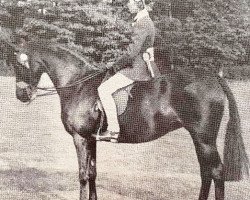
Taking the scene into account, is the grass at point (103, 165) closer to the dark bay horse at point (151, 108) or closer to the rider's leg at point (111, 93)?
the dark bay horse at point (151, 108)

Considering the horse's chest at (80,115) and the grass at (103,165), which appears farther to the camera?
the grass at (103,165)

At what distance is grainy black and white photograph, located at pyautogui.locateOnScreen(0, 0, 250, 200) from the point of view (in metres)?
3.84

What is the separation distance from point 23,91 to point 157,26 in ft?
5.10

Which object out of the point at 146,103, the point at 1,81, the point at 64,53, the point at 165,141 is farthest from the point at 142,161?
the point at 1,81

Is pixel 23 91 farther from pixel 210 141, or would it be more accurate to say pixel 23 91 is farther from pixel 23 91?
pixel 210 141

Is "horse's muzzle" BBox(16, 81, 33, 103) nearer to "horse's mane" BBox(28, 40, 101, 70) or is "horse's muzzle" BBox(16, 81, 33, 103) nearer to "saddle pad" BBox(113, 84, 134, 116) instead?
"horse's mane" BBox(28, 40, 101, 70)

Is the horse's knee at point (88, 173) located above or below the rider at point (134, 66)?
below

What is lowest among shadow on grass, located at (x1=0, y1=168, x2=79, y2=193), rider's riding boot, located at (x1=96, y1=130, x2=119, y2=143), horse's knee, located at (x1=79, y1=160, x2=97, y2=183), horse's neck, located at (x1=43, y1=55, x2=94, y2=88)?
shadow on grass, located at (x1=0, y1=168, x2=79, y2=193)

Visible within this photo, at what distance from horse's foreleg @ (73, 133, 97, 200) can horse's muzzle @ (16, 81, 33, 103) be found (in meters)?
0.58

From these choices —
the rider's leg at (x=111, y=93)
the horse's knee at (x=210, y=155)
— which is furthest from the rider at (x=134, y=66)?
the horse's knee at (x=210, y=155)

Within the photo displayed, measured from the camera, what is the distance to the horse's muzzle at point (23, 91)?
399cm

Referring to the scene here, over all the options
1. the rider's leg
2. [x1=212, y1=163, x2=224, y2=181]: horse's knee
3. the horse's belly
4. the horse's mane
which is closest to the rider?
the rider's leg

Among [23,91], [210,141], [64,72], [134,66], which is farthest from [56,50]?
[210,141]

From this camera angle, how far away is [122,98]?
152 inches
